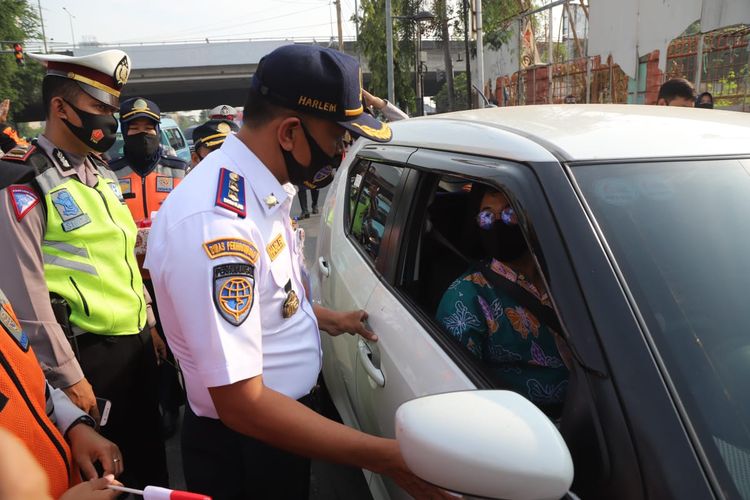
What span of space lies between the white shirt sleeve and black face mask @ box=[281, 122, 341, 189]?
283 millimetres

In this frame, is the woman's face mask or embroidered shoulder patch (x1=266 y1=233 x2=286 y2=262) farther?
the woman's face mask

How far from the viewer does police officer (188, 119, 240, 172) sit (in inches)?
167

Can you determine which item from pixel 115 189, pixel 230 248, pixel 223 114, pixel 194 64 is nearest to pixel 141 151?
pixel 115 189

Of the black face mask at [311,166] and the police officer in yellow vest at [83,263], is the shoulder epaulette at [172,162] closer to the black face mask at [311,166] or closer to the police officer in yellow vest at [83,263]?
the police officer in yellow vest at [83,263]

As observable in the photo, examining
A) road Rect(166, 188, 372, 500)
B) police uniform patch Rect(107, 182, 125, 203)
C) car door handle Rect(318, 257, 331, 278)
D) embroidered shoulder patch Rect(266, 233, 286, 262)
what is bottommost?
road Rect(166, 188, 372, 500)

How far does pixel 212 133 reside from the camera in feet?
14.3

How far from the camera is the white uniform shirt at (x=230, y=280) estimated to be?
118 centimetres

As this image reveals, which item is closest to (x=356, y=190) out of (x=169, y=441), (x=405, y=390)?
(x=405, y=390)

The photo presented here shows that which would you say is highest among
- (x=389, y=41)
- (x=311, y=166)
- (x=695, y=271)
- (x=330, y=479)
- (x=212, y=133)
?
(x=389, y=41)

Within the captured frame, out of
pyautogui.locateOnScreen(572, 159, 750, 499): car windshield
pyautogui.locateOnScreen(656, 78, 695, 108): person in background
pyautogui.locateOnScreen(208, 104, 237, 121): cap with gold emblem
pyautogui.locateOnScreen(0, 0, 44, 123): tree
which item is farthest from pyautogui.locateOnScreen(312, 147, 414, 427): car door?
pyautogui.locateOnScreen(0, 0, 44, 123): tree

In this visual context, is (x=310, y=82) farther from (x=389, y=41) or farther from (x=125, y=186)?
(x=389, y=41)

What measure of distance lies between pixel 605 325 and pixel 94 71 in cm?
209

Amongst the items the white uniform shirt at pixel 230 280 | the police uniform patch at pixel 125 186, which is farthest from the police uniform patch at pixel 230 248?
the police uniform patch at pixel 125 186

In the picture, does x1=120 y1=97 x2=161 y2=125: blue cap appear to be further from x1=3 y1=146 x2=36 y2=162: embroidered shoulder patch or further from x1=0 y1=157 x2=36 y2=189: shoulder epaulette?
x1=0 y1=157 x2=36 y2=189: shoulder epaulette
